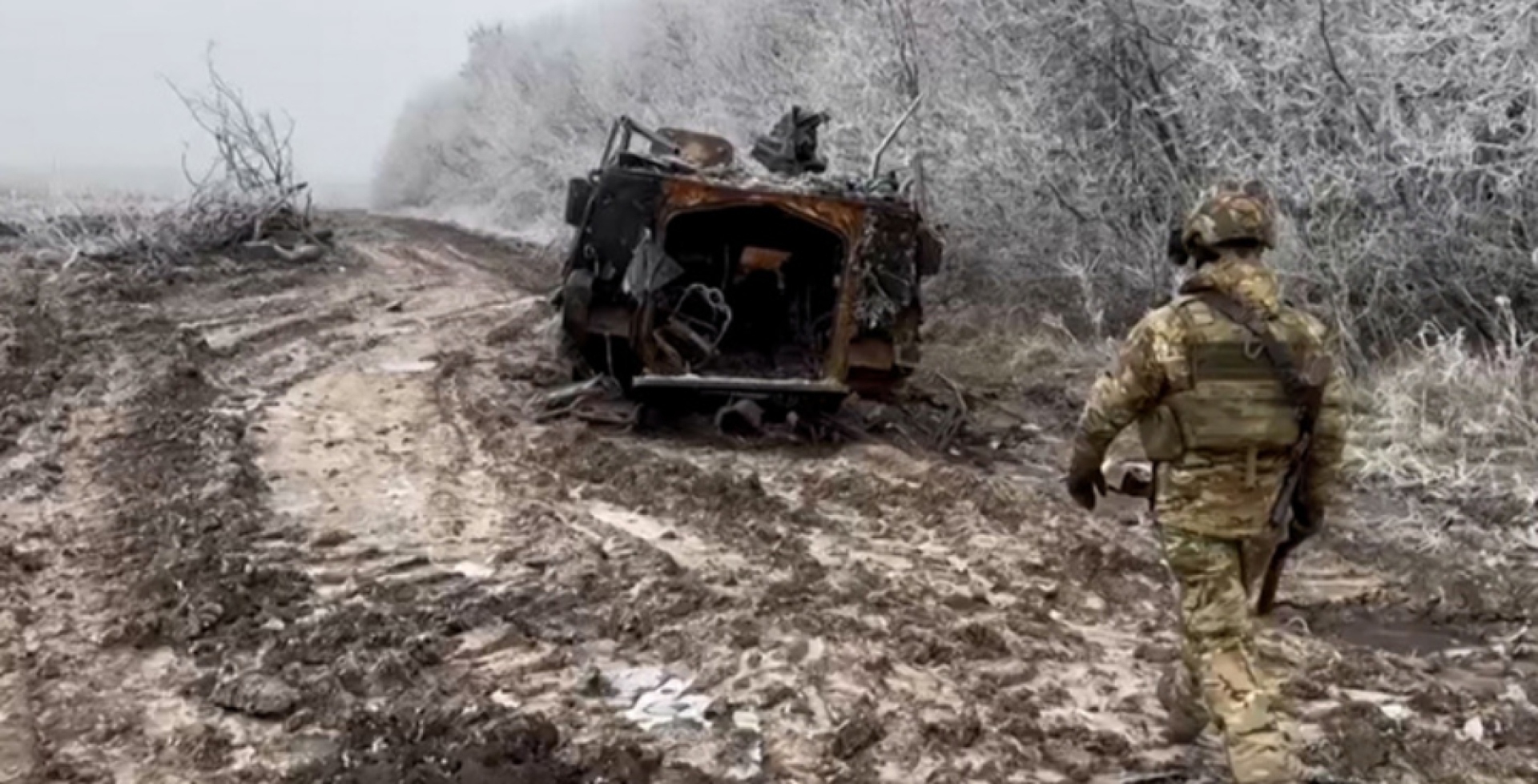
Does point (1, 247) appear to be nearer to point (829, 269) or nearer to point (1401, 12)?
point (829, 269)

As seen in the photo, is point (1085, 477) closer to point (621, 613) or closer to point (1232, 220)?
point (1232, 220)

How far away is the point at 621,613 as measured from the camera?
5.45m

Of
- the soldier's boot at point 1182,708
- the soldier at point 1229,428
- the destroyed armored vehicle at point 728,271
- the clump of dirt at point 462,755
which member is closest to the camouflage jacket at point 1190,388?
the soldier at point 1229,428

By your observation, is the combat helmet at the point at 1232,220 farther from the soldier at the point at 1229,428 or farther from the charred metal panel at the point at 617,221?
the charred metal panel at the point at 617,221

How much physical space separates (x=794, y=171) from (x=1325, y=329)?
271 inches

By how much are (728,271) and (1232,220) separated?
6414 mm

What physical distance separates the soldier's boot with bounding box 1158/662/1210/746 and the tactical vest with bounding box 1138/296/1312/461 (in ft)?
2.37

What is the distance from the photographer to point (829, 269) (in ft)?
33.4

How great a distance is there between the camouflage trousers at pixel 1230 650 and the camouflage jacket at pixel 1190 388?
8 centimetres

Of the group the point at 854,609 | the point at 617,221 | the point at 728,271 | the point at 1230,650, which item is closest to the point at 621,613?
the point at 854,609

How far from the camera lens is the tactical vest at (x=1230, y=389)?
3.87 m

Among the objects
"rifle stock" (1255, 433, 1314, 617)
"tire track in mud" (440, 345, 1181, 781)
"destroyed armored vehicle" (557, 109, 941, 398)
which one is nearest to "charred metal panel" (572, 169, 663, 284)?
"destroyed armored vehicle" (557, 109, 941, 398)

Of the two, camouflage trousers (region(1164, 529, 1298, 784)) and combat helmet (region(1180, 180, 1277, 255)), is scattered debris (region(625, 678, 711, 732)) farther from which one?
combat helmet (region(1180, 180, 1277, 255))

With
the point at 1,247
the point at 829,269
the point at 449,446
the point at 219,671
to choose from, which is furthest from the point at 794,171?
the point at 1,247
